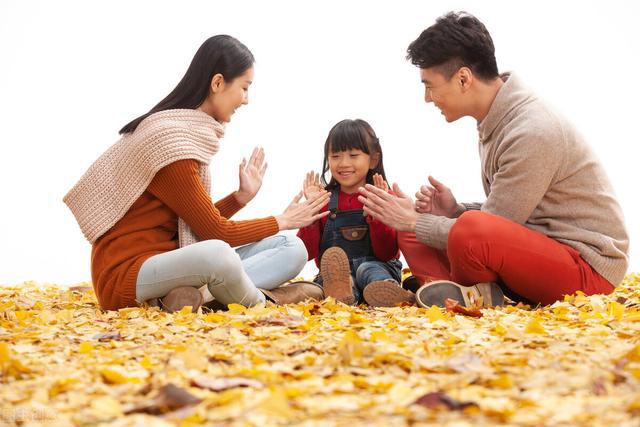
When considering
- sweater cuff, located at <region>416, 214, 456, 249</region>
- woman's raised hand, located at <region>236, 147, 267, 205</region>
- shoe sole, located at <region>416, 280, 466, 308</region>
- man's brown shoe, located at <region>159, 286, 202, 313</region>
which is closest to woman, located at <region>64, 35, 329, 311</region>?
man's brown shoe, located at <region>159, 286, 202, 313</region>

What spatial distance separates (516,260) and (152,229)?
5.92 feet

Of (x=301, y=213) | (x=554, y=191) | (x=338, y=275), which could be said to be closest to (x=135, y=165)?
(x=301, y=213)

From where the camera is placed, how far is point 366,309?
144 inches

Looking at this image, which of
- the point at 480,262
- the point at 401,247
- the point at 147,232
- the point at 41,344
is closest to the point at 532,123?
the point at 480,262

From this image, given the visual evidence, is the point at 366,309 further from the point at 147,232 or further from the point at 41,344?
the point at 41,344

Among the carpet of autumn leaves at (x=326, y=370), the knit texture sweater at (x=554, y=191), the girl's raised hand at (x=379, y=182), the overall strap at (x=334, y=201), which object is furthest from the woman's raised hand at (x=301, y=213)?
the carpet of autumn leaves at (x=326, y=370)

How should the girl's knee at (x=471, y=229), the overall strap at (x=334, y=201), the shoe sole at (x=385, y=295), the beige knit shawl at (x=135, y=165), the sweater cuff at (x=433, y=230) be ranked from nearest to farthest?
the girl's knee at (x=471, y=229) → the beige knit shawl at (x=135, y=165) → the sweater cuff at (x=433, y=230) → the shoe sole at (x=385, y=295) → the overall strap at (x=334, y=201)

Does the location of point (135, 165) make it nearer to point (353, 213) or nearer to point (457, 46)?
point (353, 213)

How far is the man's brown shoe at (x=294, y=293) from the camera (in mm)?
3871

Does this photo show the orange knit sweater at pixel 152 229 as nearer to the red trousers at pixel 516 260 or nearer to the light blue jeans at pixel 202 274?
the light blue jeans at pixel 202 274

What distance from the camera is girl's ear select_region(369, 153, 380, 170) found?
185 inches

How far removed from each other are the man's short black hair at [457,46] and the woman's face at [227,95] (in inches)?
36.7

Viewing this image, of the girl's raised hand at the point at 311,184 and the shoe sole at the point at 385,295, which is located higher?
the girl's raised hand at the point at 311,184

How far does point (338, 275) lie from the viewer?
12.8 feet
